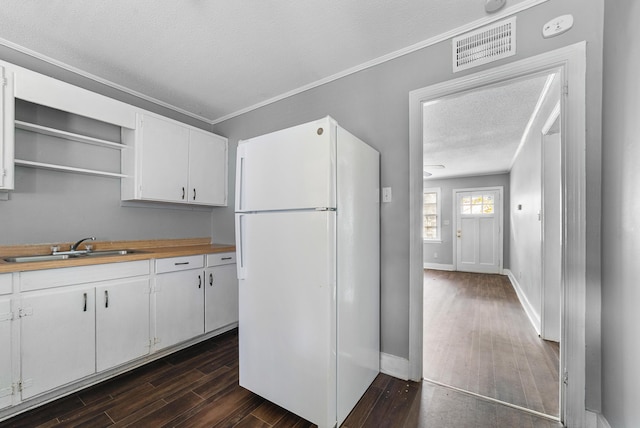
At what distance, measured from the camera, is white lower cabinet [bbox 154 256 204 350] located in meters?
2.32

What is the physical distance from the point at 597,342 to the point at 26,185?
4001mm

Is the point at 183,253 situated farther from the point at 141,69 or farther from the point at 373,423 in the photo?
the point at 373,423

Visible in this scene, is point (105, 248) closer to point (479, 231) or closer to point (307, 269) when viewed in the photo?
point (307, 269)

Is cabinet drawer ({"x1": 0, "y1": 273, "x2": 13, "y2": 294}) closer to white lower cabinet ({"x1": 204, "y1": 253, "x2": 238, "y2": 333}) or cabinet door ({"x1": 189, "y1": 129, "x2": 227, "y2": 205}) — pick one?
white lower cabinet ({"x1": 204, "y1": 253, "x2": 238, "y2": 333})

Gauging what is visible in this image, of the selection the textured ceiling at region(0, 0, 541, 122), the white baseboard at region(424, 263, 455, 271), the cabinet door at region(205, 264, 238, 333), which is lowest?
the white baseboard at region(424, 263, 455, 271)

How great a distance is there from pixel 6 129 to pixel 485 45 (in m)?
3.26

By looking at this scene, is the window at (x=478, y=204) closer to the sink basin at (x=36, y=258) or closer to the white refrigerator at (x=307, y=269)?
the white refrigerator at (x=307, y=269)

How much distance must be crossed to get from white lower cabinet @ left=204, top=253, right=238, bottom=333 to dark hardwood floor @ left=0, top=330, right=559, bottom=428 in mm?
631

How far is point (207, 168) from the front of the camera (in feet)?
10.3

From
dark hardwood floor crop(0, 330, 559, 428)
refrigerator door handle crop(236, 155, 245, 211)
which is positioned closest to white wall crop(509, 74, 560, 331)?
dark hardwood floor crop(0, 330, 559, 428)

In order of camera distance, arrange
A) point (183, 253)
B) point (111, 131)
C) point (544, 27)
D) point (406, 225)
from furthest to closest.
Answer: point (111, 131), point (183, 253), point (406, 225), point (544, 27)

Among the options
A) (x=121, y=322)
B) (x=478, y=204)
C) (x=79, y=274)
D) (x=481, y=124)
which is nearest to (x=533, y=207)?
(x=481, y=124)

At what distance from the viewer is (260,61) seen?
2.27 m

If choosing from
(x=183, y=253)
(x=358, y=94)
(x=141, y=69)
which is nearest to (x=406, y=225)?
(x=358, y=94)
